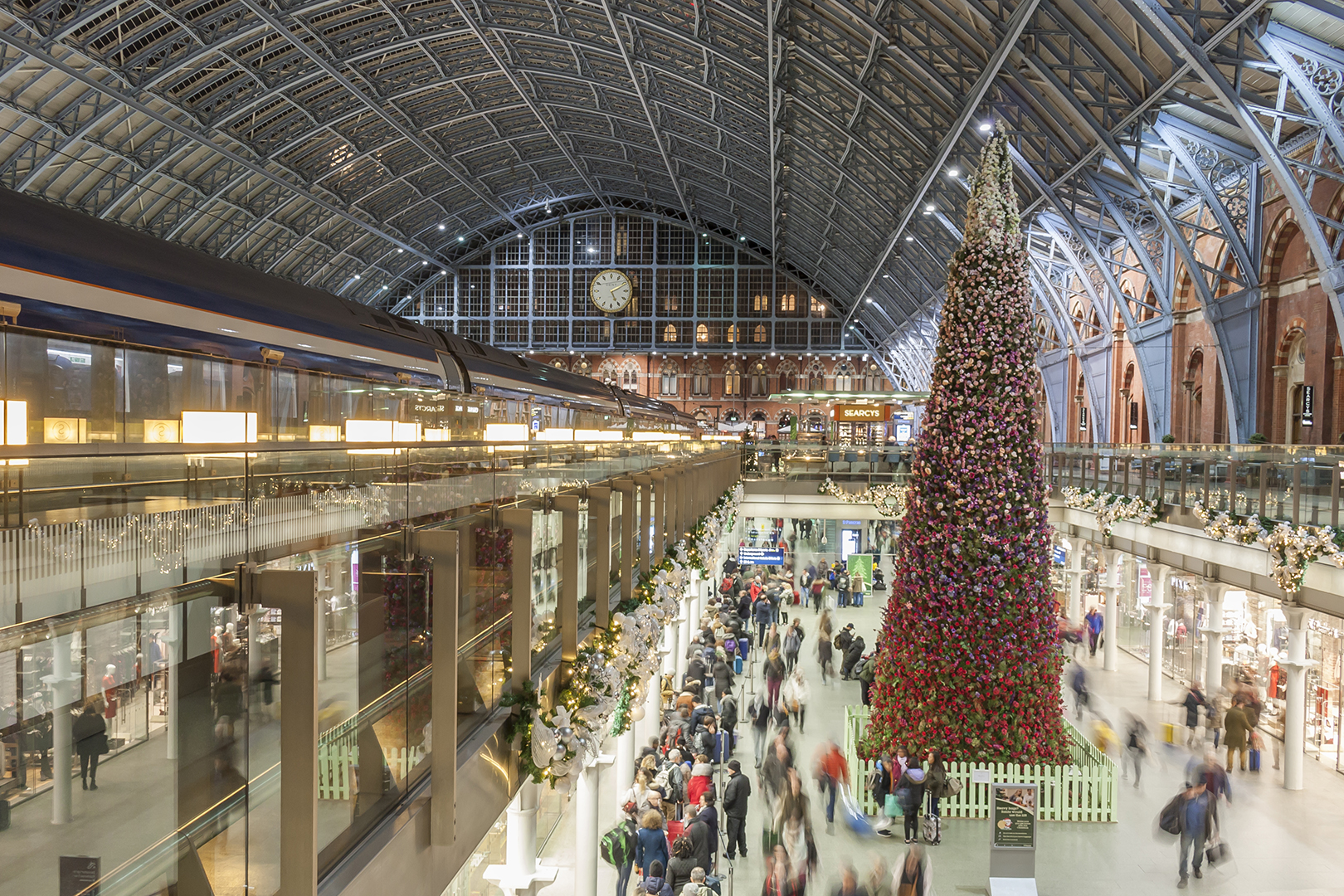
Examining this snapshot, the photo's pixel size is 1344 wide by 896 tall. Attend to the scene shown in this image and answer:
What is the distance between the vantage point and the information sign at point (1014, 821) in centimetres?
1045

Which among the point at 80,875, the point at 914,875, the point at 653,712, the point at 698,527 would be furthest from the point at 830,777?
the point at 80,875

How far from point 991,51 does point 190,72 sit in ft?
94.6

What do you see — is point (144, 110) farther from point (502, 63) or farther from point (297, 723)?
point (297, 723)

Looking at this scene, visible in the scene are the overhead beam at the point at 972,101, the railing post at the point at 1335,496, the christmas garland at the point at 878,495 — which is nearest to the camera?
the railing post at the point at 1335,496

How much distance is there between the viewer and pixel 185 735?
2148mm

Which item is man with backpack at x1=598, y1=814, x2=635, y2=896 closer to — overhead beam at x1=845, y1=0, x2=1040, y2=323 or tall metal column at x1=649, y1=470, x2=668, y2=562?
tall metal column at x1=649, y1=470, x2=668, y2=562

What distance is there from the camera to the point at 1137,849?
11766 mm

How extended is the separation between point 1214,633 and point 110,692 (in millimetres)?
20339

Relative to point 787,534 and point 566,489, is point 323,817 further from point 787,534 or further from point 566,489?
point 787,534

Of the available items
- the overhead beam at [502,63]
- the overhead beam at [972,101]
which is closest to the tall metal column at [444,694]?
the overhead beam at [972,101]


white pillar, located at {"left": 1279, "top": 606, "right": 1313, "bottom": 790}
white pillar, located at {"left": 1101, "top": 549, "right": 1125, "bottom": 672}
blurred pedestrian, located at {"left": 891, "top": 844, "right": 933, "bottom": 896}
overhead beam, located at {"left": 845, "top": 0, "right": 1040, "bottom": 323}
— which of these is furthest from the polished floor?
overhead beam, located at {"left": 845, "top": 0, "right": 1040, "bottom": 323}

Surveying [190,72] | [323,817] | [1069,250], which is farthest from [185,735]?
[190,72]

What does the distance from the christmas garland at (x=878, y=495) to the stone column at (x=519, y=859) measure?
22392 mm

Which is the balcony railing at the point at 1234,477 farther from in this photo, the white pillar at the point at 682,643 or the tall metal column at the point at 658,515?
the white pillar at the point at 682,643
